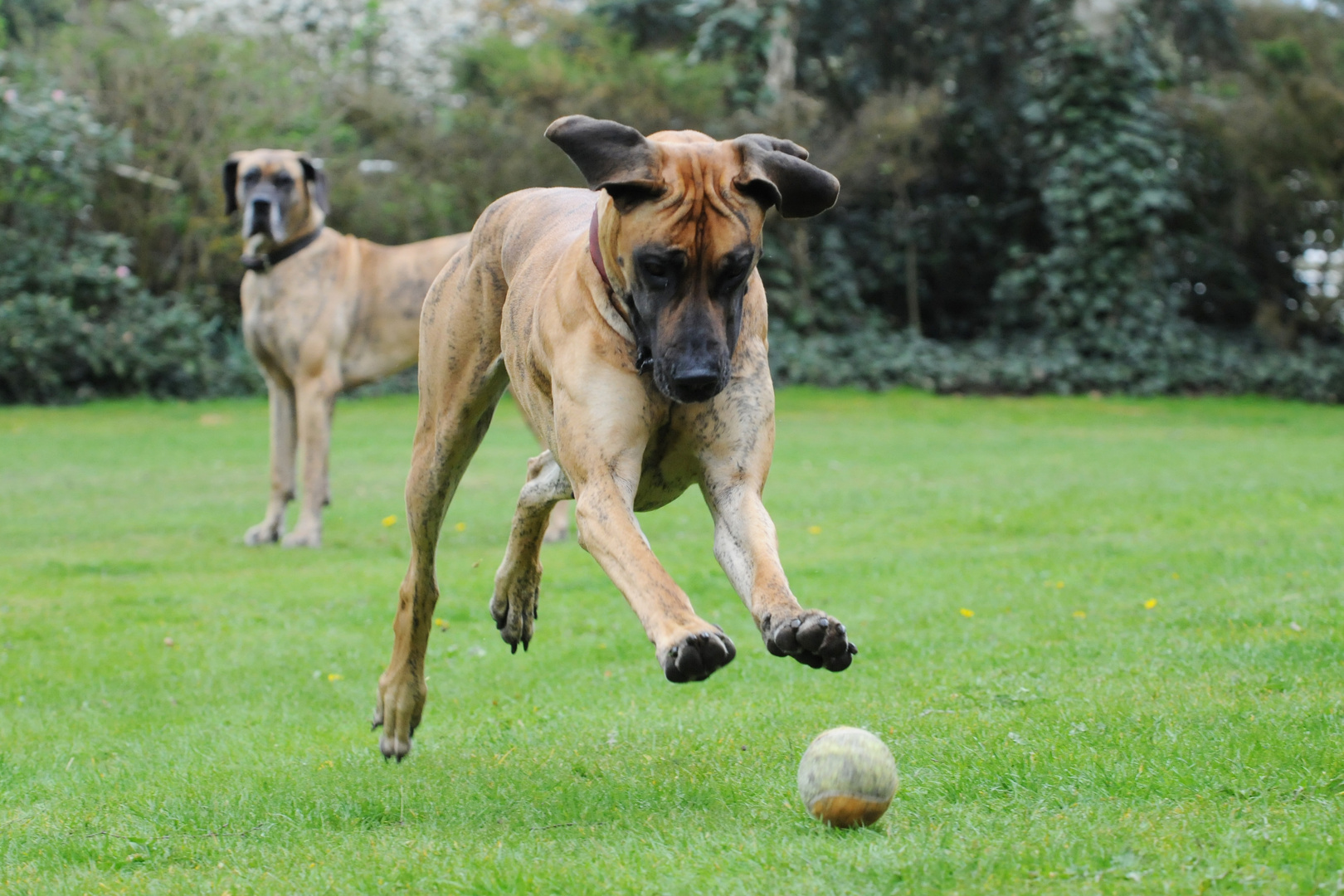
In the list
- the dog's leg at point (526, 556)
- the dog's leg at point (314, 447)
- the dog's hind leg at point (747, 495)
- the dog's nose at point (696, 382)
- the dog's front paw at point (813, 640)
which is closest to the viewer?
the dog's front paw at point (813, 640)

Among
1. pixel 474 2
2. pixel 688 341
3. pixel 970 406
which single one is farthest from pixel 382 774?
pixel 474 2

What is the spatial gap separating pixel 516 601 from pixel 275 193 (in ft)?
19.1

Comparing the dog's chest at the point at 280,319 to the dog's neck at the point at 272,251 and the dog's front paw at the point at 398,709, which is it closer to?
the dog's neck at the point at 272,251

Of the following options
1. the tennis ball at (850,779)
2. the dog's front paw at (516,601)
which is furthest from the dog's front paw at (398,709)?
the tennis ball at (850,779)

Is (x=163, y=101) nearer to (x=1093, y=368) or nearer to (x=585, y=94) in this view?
(x=585, y=94)

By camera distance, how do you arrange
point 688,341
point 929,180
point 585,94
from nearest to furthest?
point 688,341, point 585,94, point 929,180

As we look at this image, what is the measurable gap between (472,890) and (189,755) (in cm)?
218

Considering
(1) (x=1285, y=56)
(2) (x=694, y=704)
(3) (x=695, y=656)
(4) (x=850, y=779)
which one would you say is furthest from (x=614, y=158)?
(1) (x=1285, y=56)

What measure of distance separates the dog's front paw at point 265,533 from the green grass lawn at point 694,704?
0.53ft

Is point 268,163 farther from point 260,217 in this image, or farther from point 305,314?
point 305,314

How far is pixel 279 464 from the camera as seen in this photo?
10164mm

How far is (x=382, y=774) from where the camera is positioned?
469 cm

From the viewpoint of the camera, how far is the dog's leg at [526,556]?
4.91 metres

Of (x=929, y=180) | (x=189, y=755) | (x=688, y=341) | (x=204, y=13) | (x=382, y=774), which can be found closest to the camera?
(x=688, y=341)
